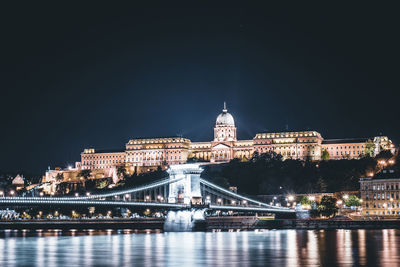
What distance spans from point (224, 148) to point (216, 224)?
75.1 metres

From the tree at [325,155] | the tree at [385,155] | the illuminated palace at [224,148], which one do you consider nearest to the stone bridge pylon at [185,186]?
the tree at [385,155]

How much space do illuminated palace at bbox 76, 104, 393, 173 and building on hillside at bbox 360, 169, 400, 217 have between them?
4938 centimetres

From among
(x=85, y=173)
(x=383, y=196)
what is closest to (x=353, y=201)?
(x=383, y=196)

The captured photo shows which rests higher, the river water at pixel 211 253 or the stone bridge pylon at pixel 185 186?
the stone bridge pylon at pixel 185 186

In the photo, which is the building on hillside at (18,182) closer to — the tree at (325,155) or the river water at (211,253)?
the tree at (325,155)

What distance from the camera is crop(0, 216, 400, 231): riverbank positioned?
7375cm

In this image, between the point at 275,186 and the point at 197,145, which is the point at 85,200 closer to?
the point at 275,186

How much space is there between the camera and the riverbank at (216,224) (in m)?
73.8

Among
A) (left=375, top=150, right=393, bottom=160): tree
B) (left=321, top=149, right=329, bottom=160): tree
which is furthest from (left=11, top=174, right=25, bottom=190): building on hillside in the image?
(left=375, top=150, right=393, bottom=160): tree

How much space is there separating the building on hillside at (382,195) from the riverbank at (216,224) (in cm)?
1079

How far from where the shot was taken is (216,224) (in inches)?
3250

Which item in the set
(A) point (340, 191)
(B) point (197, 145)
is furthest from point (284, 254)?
(B) point (197, 145)

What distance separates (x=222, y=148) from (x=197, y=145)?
9.10m

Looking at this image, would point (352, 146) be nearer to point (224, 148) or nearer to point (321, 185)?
point (224, 148)
